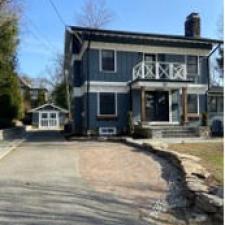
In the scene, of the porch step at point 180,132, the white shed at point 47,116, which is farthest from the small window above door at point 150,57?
the white shed at point 47,116

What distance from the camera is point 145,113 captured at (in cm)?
2350

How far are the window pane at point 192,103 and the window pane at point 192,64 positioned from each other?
1594 mm

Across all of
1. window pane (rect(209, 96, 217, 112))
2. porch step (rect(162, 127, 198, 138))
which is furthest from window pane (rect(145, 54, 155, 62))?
window pane (rect(209, 96, 217, 112))

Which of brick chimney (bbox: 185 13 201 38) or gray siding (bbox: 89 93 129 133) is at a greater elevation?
brick chimney (bbox: 185 13 201 38)

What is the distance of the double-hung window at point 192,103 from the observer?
24859 mm

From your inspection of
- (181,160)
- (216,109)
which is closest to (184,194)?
(181,160)

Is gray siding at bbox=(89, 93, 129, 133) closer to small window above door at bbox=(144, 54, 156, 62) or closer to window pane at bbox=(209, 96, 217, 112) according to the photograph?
small window above door at bbox=(144, 54, 156, 62)

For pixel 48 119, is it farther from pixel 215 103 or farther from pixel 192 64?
pixel 192 64

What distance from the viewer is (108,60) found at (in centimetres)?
2327

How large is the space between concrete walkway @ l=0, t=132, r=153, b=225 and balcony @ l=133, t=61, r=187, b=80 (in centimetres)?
1313

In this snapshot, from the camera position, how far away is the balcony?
2312 cm

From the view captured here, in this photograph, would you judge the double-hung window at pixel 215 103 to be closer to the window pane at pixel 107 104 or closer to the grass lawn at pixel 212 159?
the window pane at pixel 107 104

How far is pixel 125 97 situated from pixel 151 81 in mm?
2212

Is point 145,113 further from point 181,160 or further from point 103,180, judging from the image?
point 103,180
